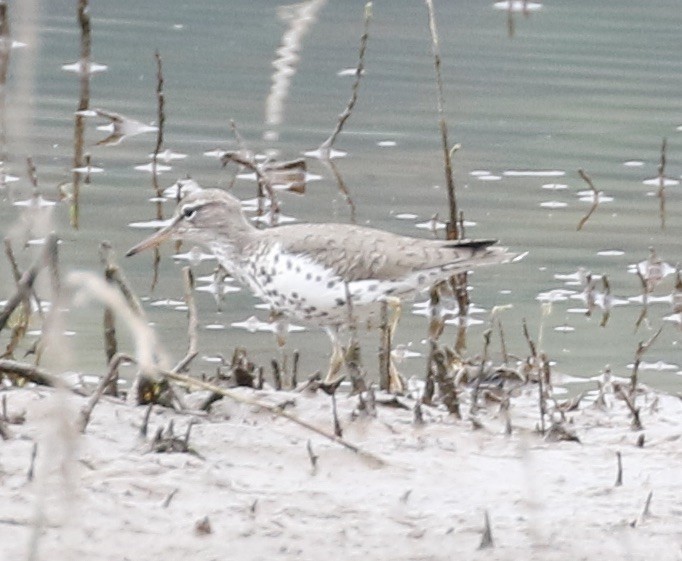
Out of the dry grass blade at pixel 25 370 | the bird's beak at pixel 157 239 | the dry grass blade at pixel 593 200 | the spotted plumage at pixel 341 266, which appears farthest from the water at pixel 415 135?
the dry grass blade at pixel 25 370

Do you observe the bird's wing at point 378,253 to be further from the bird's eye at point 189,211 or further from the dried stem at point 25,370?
the dried stem at point 25,370

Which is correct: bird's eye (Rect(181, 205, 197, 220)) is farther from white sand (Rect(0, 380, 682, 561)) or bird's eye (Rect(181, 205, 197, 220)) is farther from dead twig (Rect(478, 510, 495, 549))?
dead twig (Rect(478, 510, 495, 549))

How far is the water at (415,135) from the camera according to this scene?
7.93 meters

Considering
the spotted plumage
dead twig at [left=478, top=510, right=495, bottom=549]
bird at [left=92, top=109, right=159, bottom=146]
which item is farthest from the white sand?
bird at [left=92, top=109, right=159, bottom=146]

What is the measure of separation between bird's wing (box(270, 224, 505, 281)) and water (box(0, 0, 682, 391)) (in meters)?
0.40

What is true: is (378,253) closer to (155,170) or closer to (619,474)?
(619,474)

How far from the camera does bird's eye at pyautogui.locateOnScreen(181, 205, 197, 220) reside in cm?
743

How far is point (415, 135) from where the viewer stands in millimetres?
12367

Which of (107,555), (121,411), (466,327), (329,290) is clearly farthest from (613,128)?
(107,555)

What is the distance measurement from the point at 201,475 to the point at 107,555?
575mm

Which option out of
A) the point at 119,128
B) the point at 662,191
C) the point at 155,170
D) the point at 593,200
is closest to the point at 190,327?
the point at 155,170

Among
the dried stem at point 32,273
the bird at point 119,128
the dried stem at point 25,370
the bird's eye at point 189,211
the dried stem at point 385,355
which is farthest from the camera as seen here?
the bird at point 119,128

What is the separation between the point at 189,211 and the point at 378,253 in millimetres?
1048

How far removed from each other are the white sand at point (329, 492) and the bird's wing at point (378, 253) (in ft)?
3.58
